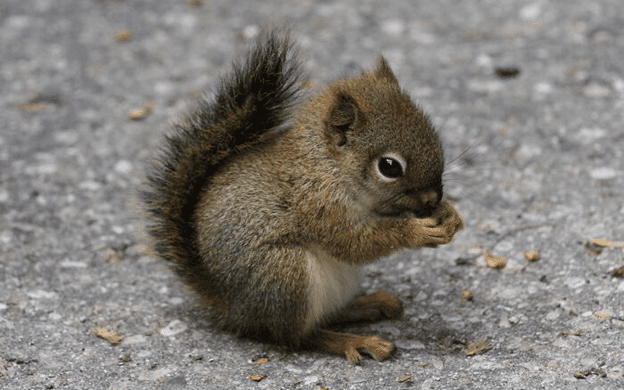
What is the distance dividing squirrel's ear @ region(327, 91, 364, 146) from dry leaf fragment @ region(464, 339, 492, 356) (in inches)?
29.4

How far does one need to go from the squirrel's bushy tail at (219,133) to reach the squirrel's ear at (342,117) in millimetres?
160

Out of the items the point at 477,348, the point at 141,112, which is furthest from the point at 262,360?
the point at 141,112

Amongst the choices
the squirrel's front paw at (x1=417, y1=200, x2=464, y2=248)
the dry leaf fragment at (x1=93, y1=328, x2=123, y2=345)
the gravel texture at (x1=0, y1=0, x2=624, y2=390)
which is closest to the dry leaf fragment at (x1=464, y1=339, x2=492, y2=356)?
the gravel texture at (x1=0, y1=0, x2=624, y2=390)

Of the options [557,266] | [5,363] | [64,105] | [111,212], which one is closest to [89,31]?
[64,105]

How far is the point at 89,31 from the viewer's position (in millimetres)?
4746

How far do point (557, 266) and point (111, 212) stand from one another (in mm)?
1860

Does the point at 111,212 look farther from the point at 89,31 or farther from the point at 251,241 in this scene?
the point at 89,31

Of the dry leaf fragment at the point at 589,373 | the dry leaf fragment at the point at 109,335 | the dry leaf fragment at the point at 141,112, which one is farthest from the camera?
the dry leaf fragment at the point at 141,112

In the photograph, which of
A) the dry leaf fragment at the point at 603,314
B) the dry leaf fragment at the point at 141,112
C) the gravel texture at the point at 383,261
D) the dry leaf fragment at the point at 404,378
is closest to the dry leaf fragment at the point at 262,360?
the gravel texture at the point at 383,261

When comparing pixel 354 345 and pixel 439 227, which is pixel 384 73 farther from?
pixel 354 345

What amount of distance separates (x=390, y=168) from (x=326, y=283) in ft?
1.33

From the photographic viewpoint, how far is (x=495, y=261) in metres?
2.86

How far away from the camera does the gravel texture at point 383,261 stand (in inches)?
92.5

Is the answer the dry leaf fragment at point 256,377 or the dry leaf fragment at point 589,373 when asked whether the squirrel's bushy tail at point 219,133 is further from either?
the dry leaf fragment at point 589,373
